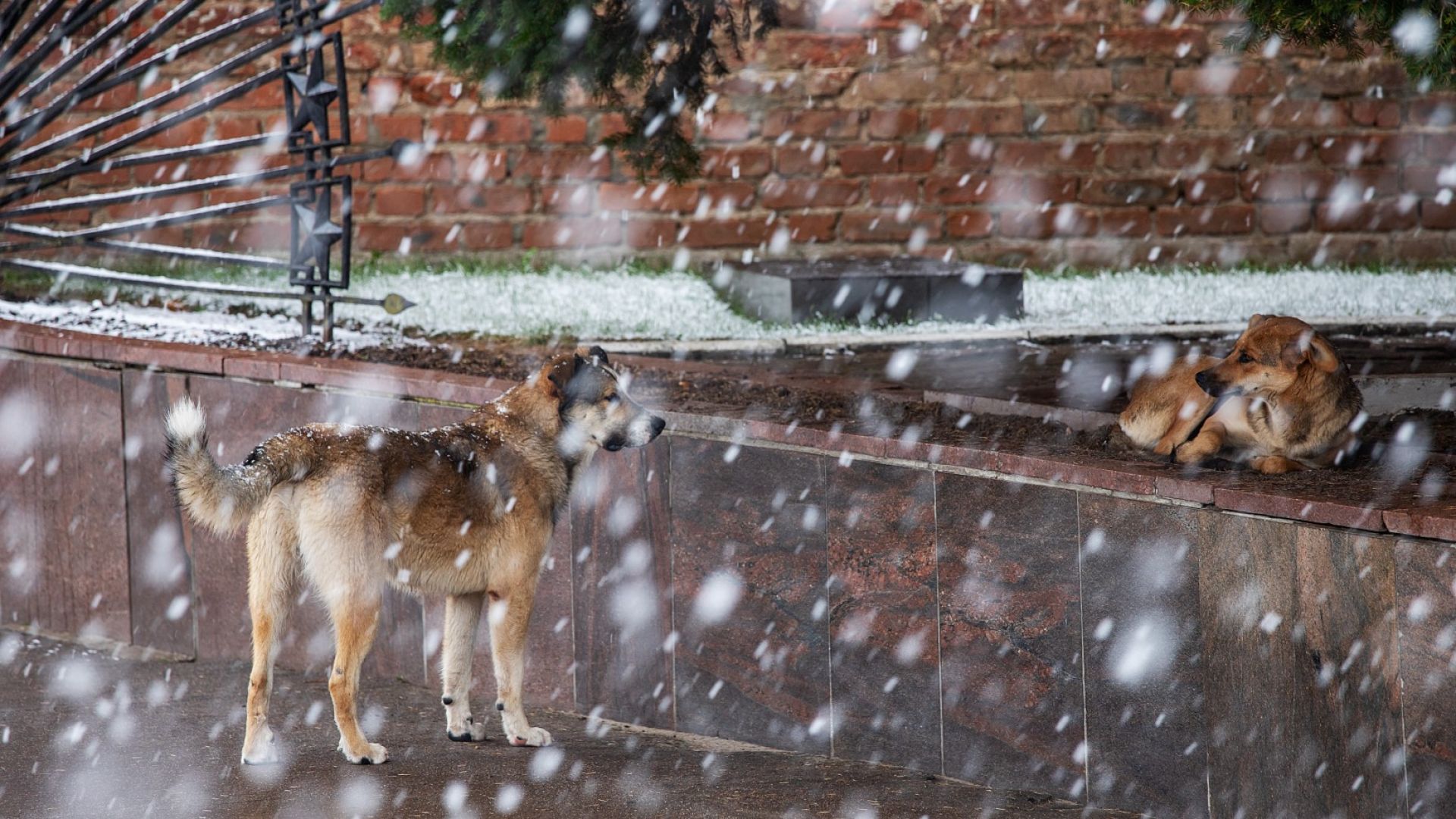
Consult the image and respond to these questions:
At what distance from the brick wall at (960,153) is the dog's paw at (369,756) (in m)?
6.35

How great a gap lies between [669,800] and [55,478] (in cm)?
390

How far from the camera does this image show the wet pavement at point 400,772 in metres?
5.07

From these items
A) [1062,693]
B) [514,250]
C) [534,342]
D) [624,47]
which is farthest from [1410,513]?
[514,250]

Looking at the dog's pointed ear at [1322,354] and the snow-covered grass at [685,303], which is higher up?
the dog's pointed ear at [1322,354]

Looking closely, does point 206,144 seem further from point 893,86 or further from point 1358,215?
point 1358,215

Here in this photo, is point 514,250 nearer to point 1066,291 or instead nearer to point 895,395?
point 1066,291

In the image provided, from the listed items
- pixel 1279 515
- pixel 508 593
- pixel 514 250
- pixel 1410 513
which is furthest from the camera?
pixel 514 250

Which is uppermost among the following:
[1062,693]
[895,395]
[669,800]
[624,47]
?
[624,47]

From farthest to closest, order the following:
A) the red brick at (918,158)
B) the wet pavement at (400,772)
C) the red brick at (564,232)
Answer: the red brick at (918,158)
the red brick at (564,232)
the wet pavement at (400,772)

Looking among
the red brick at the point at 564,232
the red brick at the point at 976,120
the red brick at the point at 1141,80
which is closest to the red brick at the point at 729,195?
the red brick at the point at 564,232

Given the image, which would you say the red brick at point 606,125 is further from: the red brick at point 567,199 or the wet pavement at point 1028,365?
the wet pavement at point 1028,365

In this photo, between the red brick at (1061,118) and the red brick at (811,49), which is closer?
the red brick at (811,49)

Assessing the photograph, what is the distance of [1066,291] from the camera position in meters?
10.6

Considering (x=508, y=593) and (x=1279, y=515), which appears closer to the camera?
(x=1279, y=515)
